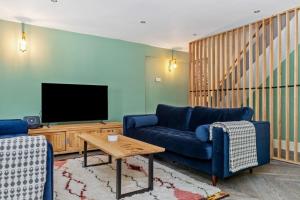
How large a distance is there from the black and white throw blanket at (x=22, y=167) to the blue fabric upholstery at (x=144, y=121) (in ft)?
7.89

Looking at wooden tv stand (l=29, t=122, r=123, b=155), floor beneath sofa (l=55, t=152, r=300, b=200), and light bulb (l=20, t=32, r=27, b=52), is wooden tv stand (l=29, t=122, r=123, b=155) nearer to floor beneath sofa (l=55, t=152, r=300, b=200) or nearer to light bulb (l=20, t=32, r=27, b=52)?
light bulb (l=20, t=32, r=27, b=52)

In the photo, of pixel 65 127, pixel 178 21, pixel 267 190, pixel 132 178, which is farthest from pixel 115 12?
pixel 267 190

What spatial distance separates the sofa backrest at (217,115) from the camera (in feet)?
9.76

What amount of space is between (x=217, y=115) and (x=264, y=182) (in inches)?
40.5

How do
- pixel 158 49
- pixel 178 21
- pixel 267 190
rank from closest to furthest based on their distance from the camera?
1. pixel 267 190
2. pixel 178 21
3. pixel 158 49

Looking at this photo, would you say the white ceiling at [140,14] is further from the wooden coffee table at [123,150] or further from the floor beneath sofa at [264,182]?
the floor beneath sofa at [264,182]

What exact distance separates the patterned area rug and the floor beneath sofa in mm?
184

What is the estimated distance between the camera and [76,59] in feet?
14.7

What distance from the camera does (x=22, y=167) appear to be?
5.01ft

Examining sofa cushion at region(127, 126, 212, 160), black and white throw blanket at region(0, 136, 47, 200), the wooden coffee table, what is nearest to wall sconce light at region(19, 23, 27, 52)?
the wooden coffee table

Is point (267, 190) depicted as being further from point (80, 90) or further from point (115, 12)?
point (80, 90)

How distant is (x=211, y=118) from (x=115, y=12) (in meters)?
2.17

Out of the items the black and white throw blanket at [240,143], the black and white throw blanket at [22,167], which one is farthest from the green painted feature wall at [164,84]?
the black and white throw blanket at [22,167]

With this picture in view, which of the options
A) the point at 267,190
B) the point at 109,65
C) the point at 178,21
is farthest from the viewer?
the point at 109,65
